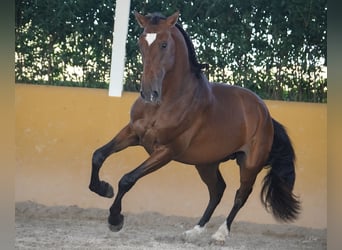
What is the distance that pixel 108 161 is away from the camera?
514cm

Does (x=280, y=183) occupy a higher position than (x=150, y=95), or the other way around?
(x=150, y=95)

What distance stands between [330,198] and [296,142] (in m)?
1.01

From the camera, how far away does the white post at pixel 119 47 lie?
5129 millimetres

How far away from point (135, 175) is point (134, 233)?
23.9 inches

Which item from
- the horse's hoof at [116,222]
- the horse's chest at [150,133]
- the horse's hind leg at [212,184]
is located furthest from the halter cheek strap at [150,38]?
the horse's hoof at [116,222]

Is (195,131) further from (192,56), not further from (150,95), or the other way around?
(150,95)

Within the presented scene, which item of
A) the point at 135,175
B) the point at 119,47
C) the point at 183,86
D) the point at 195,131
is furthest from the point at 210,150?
the point at 119,47

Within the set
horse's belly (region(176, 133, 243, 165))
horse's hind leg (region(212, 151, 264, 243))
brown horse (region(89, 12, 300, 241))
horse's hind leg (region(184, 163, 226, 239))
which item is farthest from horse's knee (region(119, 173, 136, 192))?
horse's hind leg (region(212, 151, 264, 243))

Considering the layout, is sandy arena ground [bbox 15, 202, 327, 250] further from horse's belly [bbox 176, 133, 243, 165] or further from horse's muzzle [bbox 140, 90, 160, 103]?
horse's muzzle [bbox 140, 90, 160, 103]

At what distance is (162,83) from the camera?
458 centimetres

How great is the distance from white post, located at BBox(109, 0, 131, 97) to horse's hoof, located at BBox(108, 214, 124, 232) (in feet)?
3.30

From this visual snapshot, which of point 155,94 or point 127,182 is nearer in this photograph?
point 155,94

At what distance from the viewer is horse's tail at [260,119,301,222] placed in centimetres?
505

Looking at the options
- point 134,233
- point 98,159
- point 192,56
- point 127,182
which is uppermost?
point 192,56
